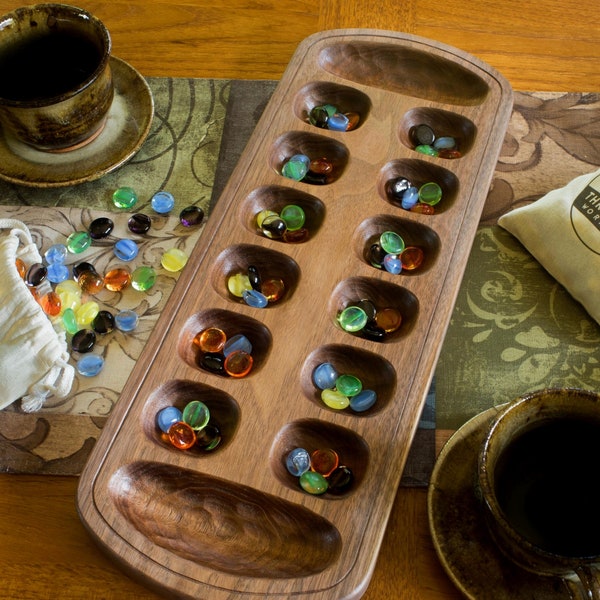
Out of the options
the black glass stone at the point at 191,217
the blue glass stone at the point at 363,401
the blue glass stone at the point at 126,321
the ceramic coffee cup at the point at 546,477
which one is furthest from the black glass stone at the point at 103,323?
the ceramic coffee cup at the point at 546,477

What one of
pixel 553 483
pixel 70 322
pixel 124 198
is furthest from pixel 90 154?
pixel 553 483

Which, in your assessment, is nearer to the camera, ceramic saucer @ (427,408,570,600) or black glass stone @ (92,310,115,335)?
ceramic saucer @ (427,408,570,600)

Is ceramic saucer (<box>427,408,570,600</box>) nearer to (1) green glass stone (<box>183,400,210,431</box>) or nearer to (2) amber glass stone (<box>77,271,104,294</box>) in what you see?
(1) green glass stone (<box>183,400,210,431</box>)

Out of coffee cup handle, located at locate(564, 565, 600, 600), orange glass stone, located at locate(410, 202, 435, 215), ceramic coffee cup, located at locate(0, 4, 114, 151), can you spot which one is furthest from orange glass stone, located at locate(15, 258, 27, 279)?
coffee cup handle, located at locate(564, 565, 600, 600)

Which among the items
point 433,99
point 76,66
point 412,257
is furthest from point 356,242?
point 76,66

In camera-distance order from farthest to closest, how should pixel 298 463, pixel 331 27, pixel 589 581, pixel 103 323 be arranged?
pixel 331 27
pixel 103 323
pixel 298 463
pixel 589 581

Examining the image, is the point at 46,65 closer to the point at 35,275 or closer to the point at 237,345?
the point at 35,275
